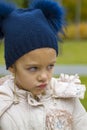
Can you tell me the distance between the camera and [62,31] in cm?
Result: 394

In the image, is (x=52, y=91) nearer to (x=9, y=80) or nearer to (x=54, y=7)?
(x=9, y=80)

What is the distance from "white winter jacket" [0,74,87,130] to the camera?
3701 mm

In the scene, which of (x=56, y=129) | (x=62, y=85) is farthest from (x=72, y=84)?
(x=56, y=129)

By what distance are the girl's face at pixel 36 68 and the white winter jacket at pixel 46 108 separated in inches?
4.8

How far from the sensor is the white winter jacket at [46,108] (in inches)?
146

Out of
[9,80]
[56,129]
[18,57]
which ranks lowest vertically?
[56,129]

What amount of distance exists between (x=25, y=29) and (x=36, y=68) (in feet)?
0.83

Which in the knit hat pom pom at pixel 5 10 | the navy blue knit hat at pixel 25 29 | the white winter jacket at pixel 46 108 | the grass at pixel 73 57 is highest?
the knit hat pom pom at pixel 5 10

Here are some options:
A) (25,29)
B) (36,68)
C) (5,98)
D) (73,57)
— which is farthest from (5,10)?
(73,57)

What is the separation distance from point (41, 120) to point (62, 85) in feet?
0.94

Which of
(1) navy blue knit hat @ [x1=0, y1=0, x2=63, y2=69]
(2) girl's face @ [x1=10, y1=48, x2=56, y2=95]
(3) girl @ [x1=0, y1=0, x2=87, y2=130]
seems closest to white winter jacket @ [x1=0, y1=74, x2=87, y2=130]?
(3) girl @ [x1=0, y1=0, x2=87, y2=130]

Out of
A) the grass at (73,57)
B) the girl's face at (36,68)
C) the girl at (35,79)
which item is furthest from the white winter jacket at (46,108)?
the grass at (73,57)

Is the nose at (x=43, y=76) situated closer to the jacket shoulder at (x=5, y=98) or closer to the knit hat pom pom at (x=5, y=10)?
the jacket shoulder at (x=5, y=98)

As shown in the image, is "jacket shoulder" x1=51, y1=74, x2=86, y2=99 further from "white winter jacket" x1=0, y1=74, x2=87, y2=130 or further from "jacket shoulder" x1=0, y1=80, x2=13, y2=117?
"jacket shoulder" x1=0, y1=80, x2=13, y2=117
